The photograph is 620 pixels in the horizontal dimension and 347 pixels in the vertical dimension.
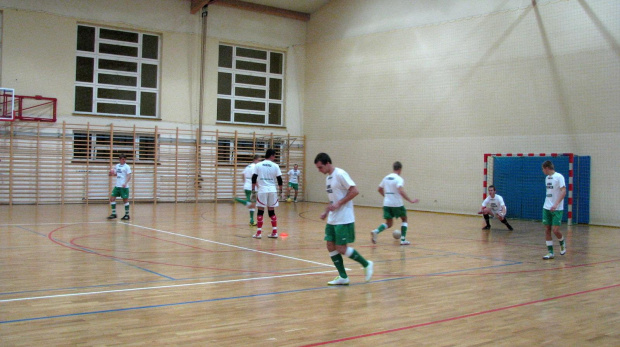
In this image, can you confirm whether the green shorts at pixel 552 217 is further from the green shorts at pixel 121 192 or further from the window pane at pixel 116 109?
the window pane at pixel 116 109

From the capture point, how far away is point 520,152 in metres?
20.0

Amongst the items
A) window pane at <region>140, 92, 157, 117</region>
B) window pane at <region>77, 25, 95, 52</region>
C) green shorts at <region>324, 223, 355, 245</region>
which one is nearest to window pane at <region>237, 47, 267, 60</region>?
window pane at <region>140, 92, 157, 117</region>

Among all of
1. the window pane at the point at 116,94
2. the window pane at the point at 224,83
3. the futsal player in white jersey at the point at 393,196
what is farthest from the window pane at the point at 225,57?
the futsal player in white jersey at the point at 393,196

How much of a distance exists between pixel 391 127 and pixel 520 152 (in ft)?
19.1

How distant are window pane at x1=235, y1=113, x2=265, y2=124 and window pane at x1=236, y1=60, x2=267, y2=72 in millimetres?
2174

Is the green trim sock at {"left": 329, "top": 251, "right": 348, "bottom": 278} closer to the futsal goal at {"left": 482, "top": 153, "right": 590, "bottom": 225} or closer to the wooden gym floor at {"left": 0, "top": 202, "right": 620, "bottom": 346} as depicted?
Answer: the wooden gym floor at {"left": 0, "top": 202, "right": 620, "bottom": 346}

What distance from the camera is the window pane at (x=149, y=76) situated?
80.6 feet

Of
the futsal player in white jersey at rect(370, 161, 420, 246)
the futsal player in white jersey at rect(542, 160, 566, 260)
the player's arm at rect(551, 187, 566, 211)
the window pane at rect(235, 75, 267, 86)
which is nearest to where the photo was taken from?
the player's arm at rect(551, 187, 566, 211)

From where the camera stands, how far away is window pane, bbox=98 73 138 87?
77.6 feet

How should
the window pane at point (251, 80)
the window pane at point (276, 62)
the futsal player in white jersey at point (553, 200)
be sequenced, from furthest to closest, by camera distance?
the window pane at point (276, 62) < the window pane at point (251, 80) < the futsal player in white jersey at point (553, 200)

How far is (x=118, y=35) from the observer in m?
24.0

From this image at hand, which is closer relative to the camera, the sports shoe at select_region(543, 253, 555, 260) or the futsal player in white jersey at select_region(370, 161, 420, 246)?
the sports shoe at select_region(543, 253, 555, 260)

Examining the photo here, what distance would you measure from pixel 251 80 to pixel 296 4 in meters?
4.16

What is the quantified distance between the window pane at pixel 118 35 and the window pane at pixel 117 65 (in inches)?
37.6
